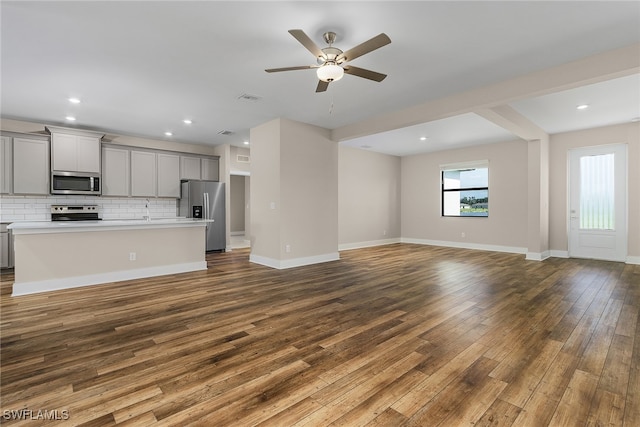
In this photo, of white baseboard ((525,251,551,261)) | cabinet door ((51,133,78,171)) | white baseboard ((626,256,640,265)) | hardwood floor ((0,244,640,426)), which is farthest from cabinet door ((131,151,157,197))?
white baseboard ((626,256,640,265))

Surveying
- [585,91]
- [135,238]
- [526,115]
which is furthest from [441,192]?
[135,238]

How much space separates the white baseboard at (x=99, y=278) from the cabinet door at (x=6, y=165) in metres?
2.65

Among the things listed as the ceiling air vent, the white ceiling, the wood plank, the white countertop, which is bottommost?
the wood plank

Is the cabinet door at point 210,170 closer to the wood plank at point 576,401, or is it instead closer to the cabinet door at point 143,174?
the cabinet door at point 143,174

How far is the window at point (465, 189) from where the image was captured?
7.96 m

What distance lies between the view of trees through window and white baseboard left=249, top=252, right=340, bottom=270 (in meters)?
4.18

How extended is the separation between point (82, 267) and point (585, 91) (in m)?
7.49

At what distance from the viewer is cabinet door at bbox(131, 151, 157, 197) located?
6.64 meters

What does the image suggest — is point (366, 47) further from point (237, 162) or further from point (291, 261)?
point (237, 162)

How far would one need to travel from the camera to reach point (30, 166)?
5.51m

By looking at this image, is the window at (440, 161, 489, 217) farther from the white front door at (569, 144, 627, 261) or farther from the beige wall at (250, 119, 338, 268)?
the beige wall at (250, 119, 338, 268)

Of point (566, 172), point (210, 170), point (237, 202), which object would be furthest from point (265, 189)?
point (566, 172)

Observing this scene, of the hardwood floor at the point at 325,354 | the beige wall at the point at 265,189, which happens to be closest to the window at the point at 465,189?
the hardwood floor at the point at 325,354

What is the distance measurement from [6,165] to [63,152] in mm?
838
